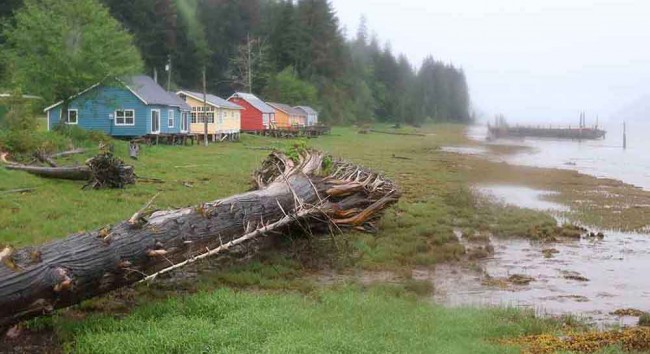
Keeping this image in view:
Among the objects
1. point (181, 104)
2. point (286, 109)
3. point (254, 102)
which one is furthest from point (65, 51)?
point (286, 109)

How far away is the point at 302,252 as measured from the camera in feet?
39.4

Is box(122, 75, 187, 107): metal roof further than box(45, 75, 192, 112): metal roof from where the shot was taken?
Yes

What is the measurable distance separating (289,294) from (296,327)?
2.06 meters

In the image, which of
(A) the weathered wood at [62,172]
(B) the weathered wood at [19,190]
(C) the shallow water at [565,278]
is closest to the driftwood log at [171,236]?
(C) the shallow water at [565,278]

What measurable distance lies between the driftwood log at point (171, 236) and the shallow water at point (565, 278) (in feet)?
8.28

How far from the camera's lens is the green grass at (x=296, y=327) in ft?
21.6

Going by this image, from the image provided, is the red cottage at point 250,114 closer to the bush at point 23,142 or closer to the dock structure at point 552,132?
the bush at point 23,142

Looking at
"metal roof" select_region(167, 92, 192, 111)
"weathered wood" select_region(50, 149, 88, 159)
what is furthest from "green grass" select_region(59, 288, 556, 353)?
"metal roof" select_region(167, 92, 192, 111)

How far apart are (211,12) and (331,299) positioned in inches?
3457

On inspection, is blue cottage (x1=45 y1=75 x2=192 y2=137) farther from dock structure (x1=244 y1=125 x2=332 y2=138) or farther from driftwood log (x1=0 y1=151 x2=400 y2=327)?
driftwood log (x1=0 y1=151 x2=400 y2=327)

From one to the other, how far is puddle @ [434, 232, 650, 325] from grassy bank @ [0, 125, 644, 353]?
0.73m

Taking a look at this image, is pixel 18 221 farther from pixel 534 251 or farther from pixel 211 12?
pixel 211 12

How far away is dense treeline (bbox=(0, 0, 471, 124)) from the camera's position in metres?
74.2

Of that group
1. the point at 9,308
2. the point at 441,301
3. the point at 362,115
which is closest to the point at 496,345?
the point at 441,301
